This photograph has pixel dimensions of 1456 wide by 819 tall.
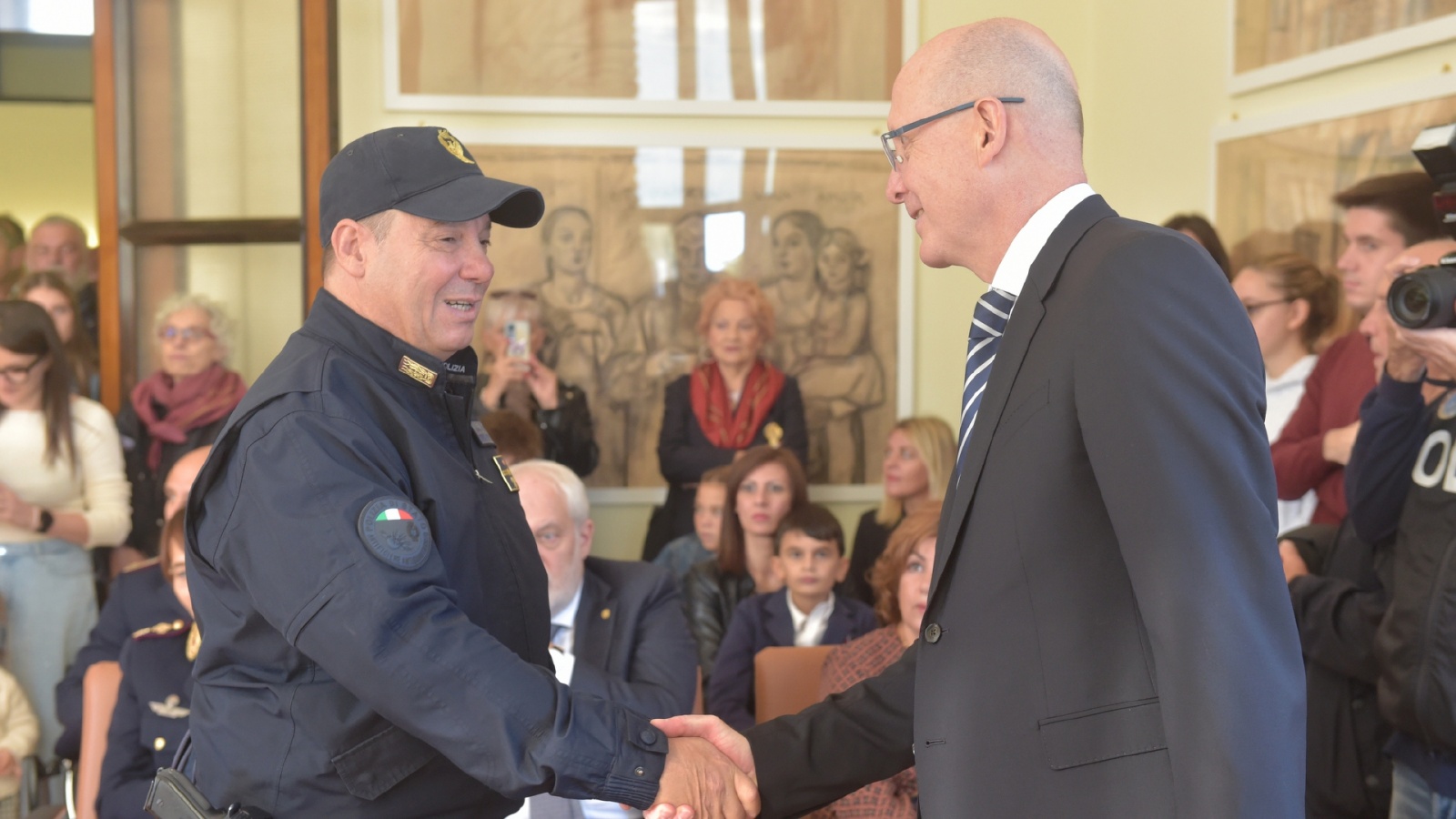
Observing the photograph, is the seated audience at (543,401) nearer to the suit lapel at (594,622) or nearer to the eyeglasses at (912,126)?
the suit lapel at (594,622)

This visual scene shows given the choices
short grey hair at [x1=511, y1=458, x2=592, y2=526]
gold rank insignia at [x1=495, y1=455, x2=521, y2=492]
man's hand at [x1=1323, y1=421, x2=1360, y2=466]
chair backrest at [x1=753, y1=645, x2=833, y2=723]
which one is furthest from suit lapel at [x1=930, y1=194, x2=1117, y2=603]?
man's hand at [x1=1323, y1=421, x2=1360, y2=466]

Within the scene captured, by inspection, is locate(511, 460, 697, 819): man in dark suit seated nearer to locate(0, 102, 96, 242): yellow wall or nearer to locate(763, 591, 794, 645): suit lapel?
locate(763, 591, 794, 645): suit lapel

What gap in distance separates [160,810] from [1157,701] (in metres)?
1.26

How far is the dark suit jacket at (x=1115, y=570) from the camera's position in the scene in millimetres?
1289

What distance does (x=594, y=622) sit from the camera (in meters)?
2.91

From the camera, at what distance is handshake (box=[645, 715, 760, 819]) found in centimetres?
186

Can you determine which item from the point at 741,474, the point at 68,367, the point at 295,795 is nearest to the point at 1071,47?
the point at 741,474

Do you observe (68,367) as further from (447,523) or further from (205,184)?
(447,523)

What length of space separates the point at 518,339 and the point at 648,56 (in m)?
1.32

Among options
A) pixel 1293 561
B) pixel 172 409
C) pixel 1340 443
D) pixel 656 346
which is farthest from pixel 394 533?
pixel 656 346

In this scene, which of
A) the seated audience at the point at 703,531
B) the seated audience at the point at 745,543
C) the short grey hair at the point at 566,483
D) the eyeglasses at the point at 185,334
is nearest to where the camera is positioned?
the short grey hair at the point at 566,483

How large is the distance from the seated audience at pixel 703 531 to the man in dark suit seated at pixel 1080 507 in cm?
299

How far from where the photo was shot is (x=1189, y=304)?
1353mm

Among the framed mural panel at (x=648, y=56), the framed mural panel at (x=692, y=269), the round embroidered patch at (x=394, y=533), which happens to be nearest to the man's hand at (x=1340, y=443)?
the round embroidered patch at (x=394, y=533)
